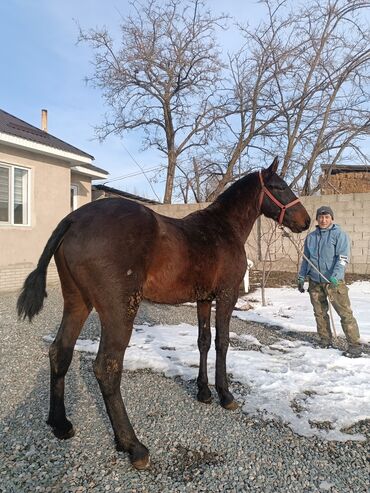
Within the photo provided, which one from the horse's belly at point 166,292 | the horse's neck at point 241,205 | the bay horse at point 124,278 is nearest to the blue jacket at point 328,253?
the horse's neck at point 241,205

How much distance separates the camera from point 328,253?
4824 mm

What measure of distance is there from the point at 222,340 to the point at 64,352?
4.53ft

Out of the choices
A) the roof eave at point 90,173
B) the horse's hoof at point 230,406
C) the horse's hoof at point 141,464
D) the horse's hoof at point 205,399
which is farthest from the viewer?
the roof eave at point 90,173

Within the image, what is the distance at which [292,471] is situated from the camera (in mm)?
2252

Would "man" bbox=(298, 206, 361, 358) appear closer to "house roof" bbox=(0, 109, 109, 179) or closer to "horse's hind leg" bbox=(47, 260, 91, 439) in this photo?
"horse's hind leg" bbox=(47, 260, 91, 439)

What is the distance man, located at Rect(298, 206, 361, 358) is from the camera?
15.3 ft

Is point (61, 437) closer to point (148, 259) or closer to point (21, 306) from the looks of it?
point (21, 306)

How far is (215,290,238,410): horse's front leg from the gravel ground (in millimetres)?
Answer: 143

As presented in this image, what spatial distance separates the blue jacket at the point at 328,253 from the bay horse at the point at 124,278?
1912 millimetres

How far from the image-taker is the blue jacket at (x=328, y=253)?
4.67 meters

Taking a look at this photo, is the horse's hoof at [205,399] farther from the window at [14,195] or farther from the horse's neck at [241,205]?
the window at [14,195]

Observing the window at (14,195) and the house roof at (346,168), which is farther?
the house roof at (346,168)

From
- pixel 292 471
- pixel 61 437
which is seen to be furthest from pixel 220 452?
pixel 61 437

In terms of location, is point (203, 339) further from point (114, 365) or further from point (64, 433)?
point (64, 433)
